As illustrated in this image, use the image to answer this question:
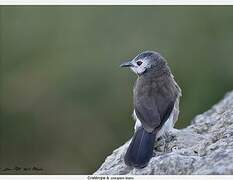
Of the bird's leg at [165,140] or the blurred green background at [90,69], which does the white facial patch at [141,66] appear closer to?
the blurred green background at [90,69]

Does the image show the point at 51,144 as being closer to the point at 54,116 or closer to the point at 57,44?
the point at 54,116

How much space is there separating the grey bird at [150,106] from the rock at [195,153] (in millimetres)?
122

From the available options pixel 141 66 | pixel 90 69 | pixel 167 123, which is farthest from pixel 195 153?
pixel 90 69

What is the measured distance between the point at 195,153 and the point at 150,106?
0.92 meters

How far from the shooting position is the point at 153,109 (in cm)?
795

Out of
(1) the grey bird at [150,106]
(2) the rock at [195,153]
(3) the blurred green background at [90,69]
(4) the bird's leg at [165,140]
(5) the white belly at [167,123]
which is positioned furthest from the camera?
(3) the blurred green background at [90,69]

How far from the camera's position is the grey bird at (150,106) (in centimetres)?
750

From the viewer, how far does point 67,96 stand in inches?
414

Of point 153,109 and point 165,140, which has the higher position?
point 153,109

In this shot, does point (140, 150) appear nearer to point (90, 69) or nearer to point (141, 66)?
point (141, 66)

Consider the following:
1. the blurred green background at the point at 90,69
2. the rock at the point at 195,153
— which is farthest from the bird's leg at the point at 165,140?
the blurred green background at the point at 90,69
